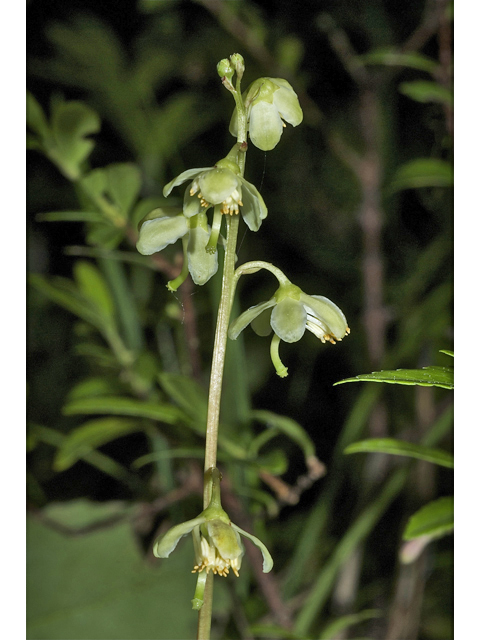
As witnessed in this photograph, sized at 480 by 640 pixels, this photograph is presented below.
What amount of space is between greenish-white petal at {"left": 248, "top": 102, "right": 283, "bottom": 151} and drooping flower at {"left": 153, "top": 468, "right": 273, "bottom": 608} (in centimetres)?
22

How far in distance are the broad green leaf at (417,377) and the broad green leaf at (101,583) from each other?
0.67 meters

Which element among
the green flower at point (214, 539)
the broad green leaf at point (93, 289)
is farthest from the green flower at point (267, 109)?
the broad green leaf at point (93, 289)

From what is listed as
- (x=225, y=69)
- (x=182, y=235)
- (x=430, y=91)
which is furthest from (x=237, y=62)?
(x=430, y=91)

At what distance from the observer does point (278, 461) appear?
632 mm

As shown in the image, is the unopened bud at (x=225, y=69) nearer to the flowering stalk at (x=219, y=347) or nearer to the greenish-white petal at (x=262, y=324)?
the flowering stalk at (x=219, y=347)

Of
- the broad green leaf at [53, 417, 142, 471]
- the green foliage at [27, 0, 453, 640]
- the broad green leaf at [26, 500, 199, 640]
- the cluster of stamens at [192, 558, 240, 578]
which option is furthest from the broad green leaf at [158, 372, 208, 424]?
the broad green leaf at [26, 500, 199, 640]

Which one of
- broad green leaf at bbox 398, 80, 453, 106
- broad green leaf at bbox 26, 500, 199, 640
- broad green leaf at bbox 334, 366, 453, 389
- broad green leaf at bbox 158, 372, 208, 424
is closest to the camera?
broad green leaf at bbox 334, 366, 453, 389

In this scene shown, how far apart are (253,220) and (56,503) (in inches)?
28.5

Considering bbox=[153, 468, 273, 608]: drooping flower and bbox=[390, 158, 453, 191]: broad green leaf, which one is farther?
bbox=[390, 158, 453, 191]: broad green leaf

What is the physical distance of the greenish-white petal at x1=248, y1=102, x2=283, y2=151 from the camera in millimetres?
393

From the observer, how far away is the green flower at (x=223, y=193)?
37 cm

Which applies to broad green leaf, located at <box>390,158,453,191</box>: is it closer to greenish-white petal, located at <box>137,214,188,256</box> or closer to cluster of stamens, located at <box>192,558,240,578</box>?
greenish-white petal, located at <box>137,214,188,256</box>
